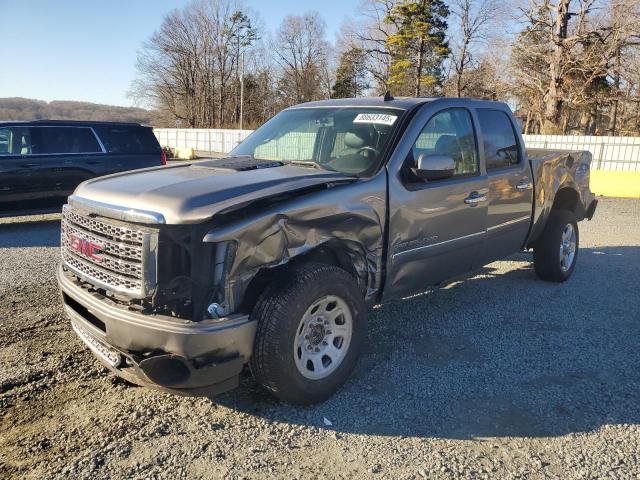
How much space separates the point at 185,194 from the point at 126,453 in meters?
1.46

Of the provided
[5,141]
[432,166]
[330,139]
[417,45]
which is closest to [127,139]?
[5,141]

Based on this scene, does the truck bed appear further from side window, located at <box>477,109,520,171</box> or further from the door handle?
the door handle

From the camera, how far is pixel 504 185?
5035mm

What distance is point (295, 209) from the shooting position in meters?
3.17

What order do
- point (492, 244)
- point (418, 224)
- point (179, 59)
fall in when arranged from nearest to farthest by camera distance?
point (418, 224) < point (492, 244) < point (179, 59)

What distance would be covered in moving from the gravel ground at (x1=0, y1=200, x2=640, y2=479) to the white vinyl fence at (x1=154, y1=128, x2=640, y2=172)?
70.5 inches

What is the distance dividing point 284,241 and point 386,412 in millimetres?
1289

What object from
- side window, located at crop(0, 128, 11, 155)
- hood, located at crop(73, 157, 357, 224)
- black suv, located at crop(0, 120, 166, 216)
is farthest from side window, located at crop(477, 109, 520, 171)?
side window, located at crop(0, 128, 11, 155)

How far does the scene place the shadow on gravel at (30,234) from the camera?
27.0 ft

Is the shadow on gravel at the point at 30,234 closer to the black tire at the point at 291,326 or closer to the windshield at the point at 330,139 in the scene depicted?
the windshield at the point at 330,139

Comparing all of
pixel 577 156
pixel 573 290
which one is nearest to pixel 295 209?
pixel 573 290

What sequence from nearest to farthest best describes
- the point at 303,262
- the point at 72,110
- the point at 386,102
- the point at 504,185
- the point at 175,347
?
1. the point at 175,347
2. the point at 303,262
3. the point at 386,102
4. the point at 504,185
5. the point at 72,110

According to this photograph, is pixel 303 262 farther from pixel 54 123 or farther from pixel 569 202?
pixel 54 123

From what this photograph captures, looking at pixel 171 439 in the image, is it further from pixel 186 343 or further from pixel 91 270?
pixel 91 270
